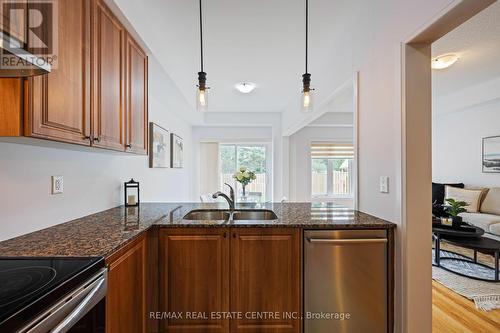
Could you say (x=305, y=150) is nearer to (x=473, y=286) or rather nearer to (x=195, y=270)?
(x=473, y=286)

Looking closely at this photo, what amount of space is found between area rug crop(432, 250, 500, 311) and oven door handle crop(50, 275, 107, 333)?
3209 mm

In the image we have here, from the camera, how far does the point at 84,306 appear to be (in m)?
0.97

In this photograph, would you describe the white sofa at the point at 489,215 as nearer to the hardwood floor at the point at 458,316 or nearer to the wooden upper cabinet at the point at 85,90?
the hardwood floor at the point at 458,316

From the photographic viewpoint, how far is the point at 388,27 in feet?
5.76

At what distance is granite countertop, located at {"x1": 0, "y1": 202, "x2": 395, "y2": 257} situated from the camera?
3.87 ft

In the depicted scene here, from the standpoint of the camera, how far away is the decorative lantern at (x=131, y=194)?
2452 mm

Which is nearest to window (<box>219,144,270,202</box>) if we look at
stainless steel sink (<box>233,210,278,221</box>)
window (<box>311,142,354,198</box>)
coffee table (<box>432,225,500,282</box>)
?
window (<box>311,142,354,198</box>)

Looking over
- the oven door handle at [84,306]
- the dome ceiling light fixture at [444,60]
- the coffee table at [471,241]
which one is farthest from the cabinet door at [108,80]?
the coffee table at [471,241]

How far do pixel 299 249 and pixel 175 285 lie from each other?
2.96ft

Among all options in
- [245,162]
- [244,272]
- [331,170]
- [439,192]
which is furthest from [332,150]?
[244,272]

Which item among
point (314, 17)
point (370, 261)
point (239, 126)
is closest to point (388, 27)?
point (314, 17)

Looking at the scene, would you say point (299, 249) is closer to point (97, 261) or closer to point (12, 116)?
point (97, 261)

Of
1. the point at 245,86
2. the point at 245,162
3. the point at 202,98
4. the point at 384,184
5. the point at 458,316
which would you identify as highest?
the point at 245,86

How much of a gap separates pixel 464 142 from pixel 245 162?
14.9 feet
